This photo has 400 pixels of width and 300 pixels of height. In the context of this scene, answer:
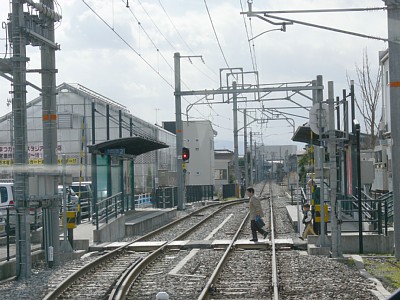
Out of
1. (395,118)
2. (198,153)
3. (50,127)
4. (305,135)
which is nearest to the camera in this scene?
(395,118)

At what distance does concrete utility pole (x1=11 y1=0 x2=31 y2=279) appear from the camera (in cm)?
1457

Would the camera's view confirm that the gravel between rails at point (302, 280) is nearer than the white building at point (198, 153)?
Yes

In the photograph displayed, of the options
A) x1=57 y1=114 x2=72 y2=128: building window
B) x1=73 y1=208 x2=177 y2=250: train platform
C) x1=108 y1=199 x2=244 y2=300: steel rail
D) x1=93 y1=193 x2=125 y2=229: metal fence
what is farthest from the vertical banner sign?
x1=57 y1=114 x2=72 y2=128: building window

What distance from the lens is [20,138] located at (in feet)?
48.1

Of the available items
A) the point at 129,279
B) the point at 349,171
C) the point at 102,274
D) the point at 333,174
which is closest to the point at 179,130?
the point at 349,171

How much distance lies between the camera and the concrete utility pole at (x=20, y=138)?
574 inches

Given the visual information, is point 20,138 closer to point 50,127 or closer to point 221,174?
point 50,127

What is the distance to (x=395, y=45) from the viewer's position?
49.2 ft

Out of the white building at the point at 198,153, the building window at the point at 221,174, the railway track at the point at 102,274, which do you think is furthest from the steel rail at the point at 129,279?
the building window at the point at 221,174

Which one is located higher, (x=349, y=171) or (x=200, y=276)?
(x=349, y=171)

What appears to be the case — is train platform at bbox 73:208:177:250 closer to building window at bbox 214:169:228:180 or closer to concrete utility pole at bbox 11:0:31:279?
concrete utility pole at bbox 11:0:31:279

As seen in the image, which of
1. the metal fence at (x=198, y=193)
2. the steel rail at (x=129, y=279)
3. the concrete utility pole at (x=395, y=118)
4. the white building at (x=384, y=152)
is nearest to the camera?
the steel rail at (x=129, y=279)

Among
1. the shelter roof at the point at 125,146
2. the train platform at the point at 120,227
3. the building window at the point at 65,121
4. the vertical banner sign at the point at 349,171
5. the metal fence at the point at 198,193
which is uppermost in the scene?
the building window at the point at 65,121

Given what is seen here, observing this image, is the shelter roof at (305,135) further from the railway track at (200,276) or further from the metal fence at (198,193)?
the metal fence at (198,193)
